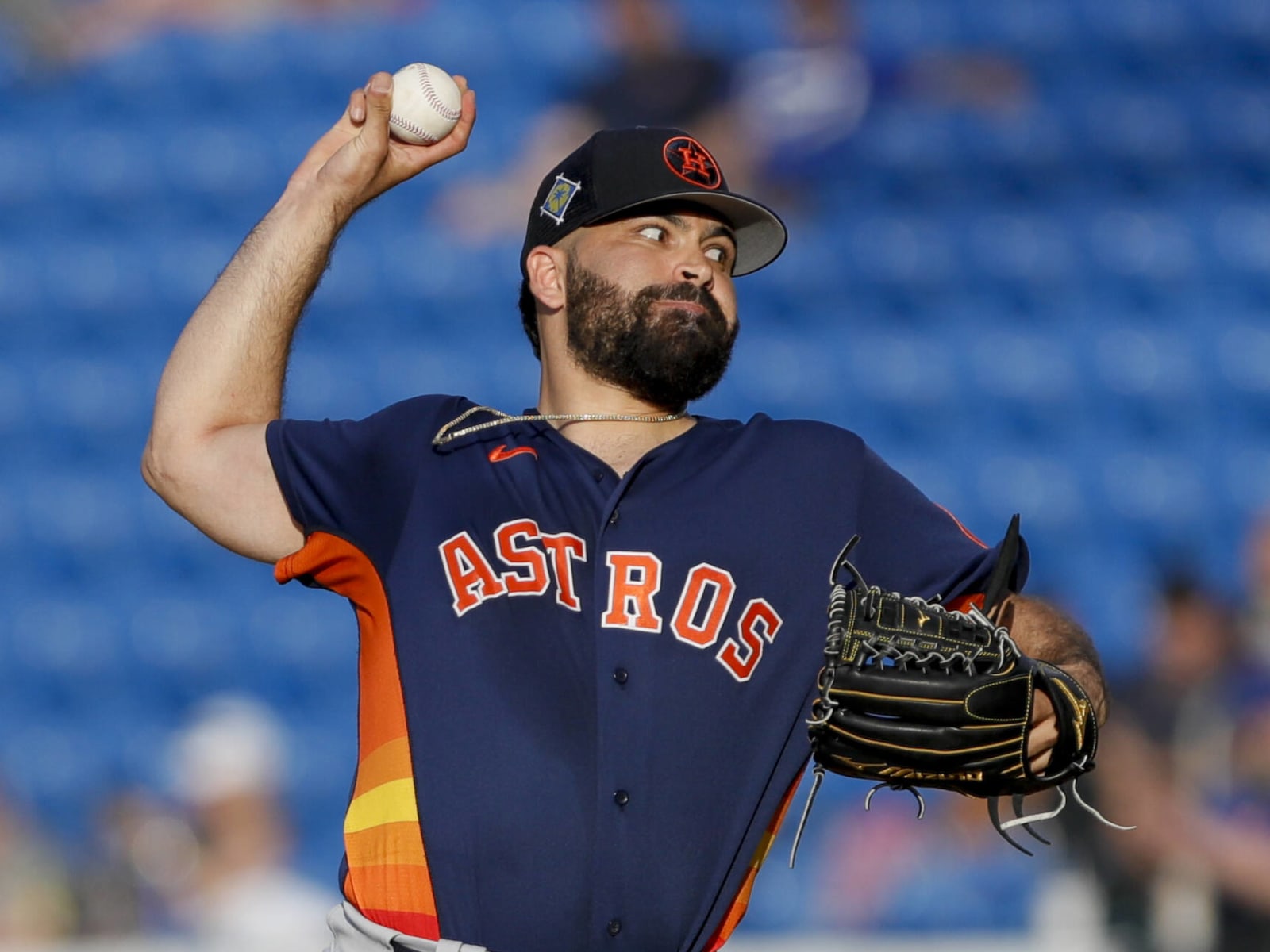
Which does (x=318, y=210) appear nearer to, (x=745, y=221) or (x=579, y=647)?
(x=745, y=221)

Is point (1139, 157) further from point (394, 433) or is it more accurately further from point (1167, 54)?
point (394, 433)

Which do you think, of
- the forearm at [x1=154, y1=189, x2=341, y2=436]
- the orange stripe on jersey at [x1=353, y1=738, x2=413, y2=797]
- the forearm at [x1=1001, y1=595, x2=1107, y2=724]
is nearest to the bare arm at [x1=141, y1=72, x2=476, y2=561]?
the forearm at [x1=154, y1=189, x2=341, y2=436]

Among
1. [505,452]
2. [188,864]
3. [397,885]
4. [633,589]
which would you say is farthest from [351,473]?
[188,864]

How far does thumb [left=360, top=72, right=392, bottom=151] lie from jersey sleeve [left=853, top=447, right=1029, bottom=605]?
34.7 inches

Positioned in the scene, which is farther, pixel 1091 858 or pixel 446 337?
pixel 446 337

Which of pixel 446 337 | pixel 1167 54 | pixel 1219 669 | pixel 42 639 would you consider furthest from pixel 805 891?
pixel 1167 54

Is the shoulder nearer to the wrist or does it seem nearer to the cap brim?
the cap brim

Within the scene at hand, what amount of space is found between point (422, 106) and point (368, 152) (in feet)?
0.51

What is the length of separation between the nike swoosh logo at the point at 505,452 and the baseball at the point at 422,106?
556mm

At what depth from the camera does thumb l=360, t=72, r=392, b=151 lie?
2506mm

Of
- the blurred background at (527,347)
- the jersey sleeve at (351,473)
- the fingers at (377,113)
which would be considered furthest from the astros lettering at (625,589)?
the blurred background at (527,347)

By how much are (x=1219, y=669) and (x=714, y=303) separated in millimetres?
2510

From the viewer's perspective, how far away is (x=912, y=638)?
205 cm

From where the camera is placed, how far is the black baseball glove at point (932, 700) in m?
2.02
